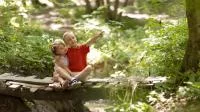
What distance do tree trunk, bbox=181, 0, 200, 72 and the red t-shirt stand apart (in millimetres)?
1793

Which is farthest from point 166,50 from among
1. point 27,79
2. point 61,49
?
point 27,79

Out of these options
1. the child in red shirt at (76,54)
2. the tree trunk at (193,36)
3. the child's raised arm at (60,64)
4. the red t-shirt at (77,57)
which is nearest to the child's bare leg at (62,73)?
the child's raised arm at (60,64)

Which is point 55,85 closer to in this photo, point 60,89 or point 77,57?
point 60,89

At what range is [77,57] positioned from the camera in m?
7.31

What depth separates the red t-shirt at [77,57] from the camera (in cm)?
730

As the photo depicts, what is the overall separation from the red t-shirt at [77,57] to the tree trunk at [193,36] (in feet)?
5.88

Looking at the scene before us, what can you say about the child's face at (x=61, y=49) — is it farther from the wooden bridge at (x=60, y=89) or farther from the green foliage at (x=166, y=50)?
the green foliage at (x=166, y=50)

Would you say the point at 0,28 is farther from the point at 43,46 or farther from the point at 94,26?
the point at 94,26

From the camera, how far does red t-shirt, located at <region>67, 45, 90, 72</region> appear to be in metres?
7.30

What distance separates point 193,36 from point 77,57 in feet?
6.68

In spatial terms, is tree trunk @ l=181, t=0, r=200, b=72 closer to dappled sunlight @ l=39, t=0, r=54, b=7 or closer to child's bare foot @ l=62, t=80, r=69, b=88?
child's bare foot @ l=62, t=80, r=69, b=88

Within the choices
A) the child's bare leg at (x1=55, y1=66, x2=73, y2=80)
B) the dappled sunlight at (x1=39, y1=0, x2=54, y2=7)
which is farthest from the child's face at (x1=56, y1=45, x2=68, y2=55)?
the dappled sunlight at (x1=39, y1=0, x2=54, y2=7)

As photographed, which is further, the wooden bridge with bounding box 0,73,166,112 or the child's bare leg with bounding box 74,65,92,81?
the wooden bridge with bounding box 0,73,166,112

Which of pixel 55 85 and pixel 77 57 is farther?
pixel 77 57
